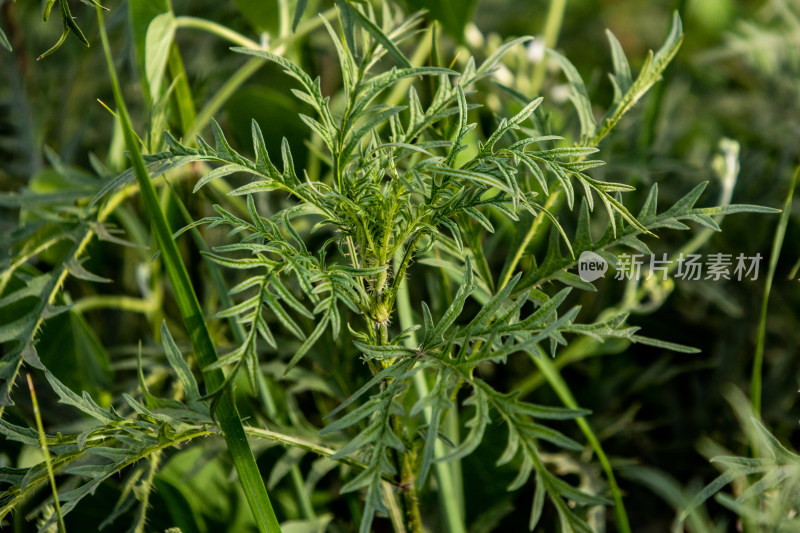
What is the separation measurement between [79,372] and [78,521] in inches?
4.5

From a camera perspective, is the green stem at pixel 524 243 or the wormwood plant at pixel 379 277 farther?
the green stem at pixel 524 243

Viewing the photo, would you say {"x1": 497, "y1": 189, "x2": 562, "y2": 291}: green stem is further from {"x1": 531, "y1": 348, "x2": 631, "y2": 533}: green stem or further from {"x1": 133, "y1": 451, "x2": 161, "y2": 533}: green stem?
{"x1": 133, "y1": 451, "x2": 161, "y2": 533}: green stem

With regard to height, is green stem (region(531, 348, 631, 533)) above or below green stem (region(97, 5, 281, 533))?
below

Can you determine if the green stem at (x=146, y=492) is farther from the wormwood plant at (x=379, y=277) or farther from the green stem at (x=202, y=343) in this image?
the green stem at (x=202, y=343)

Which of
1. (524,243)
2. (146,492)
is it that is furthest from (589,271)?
(146,492)

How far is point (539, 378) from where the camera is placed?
2.01 feet

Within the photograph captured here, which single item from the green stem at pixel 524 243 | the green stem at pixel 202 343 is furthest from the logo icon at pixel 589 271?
the green stem at pixel 202 343

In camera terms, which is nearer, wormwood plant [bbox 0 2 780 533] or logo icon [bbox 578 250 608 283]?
wormwood plant [bbox 0 2 780 533]

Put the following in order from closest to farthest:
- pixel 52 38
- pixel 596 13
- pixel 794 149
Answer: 1. pixel 794 149
2. pixel 52 38
3. pixel 596 13

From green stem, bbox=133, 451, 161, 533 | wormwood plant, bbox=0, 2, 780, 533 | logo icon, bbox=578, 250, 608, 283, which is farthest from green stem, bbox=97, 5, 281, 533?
logo icon, bbox=578, 250, 608, 283

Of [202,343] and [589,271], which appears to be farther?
[589,271]

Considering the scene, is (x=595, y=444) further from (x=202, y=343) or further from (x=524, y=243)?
(x=202, y=343)

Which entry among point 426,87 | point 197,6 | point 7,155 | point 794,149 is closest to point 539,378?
point 426,87

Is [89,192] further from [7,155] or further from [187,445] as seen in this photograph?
[7,155]
